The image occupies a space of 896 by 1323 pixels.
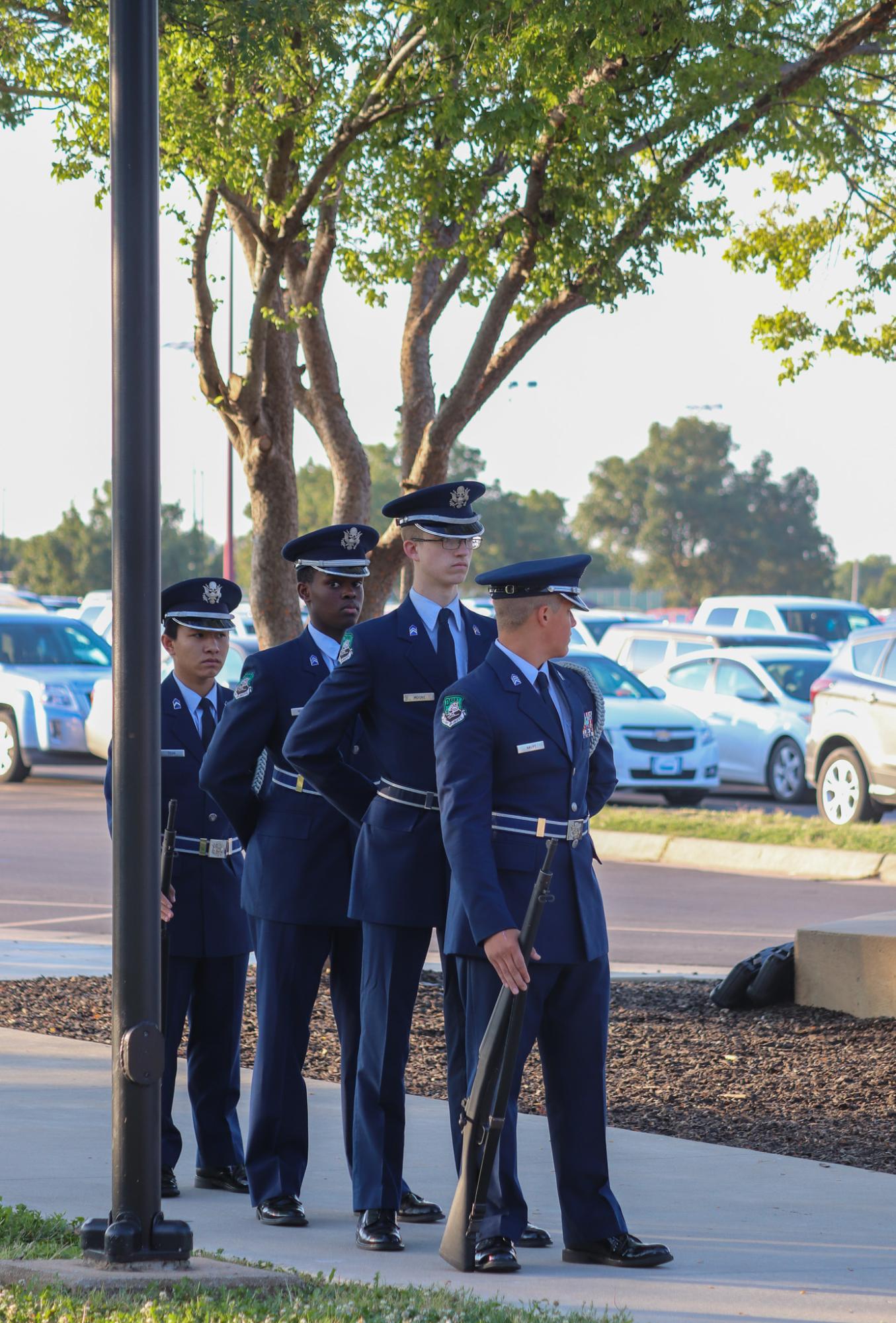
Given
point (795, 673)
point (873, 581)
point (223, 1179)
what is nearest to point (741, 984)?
point (223, 1179)

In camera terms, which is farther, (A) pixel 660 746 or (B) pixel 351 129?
(A) pixel 660 746

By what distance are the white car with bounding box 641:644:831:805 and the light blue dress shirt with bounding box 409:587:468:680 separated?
1473 centimetres

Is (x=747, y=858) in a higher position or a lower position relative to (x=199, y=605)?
lower

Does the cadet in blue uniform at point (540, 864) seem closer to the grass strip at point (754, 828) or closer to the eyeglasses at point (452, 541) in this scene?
the eyeglasses at point (452, 541)

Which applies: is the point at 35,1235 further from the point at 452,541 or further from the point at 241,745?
the point at 452,541

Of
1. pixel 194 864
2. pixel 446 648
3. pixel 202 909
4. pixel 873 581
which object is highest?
Answer: pixel 873 581

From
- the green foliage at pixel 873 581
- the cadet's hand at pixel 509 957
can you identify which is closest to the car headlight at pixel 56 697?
the cadet's hand at pixel 509 957

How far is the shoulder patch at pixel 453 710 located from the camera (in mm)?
5000

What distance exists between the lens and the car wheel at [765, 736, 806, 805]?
2012 centimetres

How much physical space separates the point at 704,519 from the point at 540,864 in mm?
94820

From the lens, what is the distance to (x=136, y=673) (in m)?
4.61

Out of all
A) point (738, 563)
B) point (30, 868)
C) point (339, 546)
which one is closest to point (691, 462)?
point (738, 563)

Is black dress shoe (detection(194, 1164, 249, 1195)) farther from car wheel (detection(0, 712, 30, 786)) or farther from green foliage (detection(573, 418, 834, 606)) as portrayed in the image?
green foliage (detection(573, 418, 834, 606))

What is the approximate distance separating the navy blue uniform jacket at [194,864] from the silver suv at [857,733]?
10.8 metres
